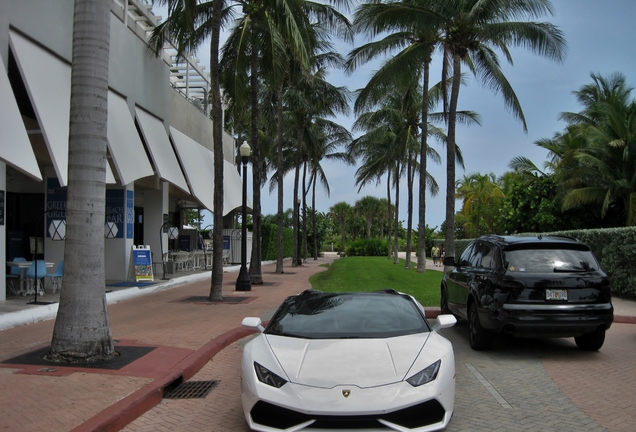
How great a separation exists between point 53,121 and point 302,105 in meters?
22.2

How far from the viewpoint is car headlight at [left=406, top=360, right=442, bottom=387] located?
14.9ft

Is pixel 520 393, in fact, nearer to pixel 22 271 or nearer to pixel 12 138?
pixel 12 138

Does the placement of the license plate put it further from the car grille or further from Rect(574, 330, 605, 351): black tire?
the car grille

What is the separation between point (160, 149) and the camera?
19.6 m

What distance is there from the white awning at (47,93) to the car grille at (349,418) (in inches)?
346

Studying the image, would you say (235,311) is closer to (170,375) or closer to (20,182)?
(170,375)

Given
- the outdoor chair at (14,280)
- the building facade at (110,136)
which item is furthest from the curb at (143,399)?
the outdoor chair at (14,280)

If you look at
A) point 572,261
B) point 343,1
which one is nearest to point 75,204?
point 572,261

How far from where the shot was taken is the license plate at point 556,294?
7852 mm

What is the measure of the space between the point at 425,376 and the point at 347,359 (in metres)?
0.68

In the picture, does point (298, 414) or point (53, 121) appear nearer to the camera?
point (298, 414)

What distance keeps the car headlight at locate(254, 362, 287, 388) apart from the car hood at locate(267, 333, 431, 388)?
0.30ft

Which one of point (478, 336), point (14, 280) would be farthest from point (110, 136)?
point (478, 336)

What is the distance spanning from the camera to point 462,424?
516 cm
